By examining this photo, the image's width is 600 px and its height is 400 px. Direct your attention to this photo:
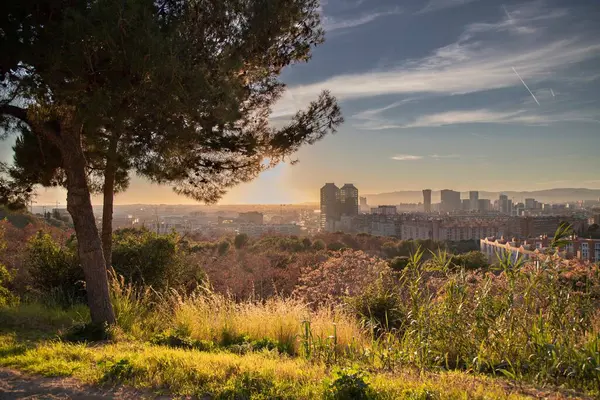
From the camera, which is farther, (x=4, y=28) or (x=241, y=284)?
(x=241, y=284)

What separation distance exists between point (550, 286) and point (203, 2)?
6.09 metres

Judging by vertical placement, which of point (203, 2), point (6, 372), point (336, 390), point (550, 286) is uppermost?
point (203, 2)

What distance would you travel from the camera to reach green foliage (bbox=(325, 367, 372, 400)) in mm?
3416

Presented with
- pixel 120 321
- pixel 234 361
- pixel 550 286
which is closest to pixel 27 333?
pixel 120 321

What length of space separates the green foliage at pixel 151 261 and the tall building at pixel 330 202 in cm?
4822

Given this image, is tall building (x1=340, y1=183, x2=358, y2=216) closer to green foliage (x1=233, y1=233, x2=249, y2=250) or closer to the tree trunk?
green foliage (x1=233, y1=233, x2=249, y2=250)

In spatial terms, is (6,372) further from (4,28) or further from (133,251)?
(133,251)

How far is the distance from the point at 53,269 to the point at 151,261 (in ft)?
6.84

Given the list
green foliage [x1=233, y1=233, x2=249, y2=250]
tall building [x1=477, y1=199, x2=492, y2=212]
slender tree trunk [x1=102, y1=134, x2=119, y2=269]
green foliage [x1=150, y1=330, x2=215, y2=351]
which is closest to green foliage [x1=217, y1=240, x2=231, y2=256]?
green foliage [x1=233, y1=233, x2=249, y2=250]

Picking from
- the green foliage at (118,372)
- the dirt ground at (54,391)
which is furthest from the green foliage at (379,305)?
the dirt ground at (54,391)

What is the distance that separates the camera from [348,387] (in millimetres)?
3451

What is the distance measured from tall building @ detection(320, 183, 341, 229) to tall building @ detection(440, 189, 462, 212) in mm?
35111

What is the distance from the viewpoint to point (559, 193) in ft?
259

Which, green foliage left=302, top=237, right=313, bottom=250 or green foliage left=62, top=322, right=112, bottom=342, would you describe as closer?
green foliage left=62, top=322, right=112, bottom=342
